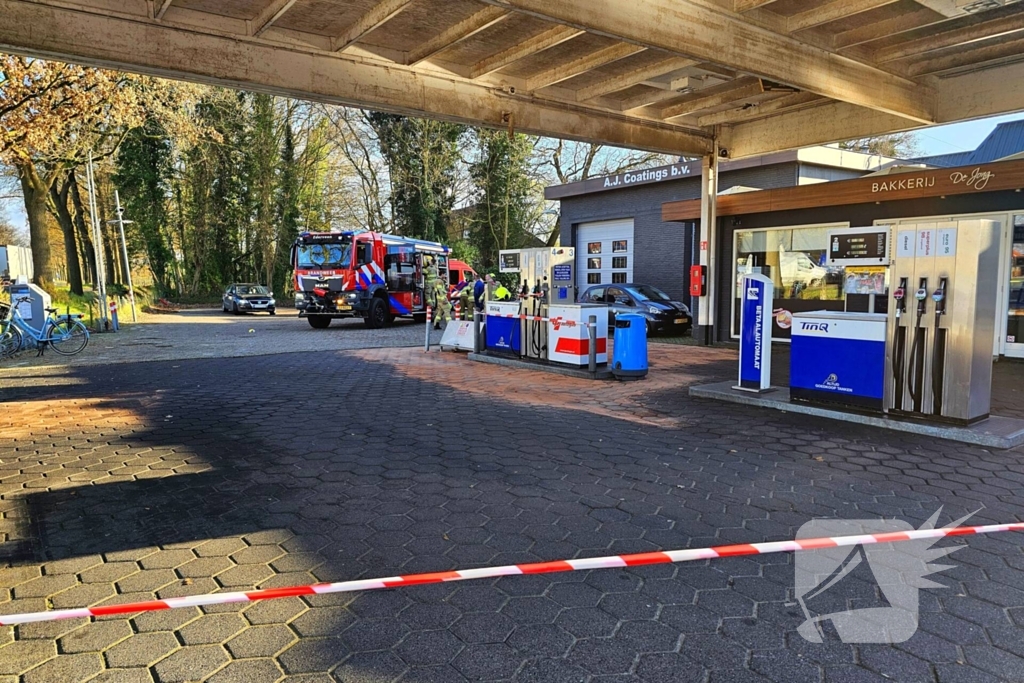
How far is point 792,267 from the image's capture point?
13.8 meters

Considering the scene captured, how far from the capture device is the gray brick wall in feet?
61.4

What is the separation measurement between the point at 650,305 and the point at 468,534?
43.6 ft

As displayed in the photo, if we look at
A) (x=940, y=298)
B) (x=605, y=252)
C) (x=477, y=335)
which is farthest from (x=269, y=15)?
(x=605, y=252)

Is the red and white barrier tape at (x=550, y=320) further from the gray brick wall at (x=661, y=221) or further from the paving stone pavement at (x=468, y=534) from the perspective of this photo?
the gray brick wall at (x=661, y=221)

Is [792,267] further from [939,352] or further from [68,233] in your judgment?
[68,233]

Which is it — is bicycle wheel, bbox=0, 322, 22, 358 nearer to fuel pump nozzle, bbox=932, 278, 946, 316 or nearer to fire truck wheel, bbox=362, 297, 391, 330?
fire truck wheel, bbox=362, 297, 391, 330

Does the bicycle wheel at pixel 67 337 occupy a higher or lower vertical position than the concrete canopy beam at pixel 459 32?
lower

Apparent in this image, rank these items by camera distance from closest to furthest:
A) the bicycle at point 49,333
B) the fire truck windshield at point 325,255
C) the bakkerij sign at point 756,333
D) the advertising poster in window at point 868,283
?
1. the advertising poster in window at point 868,283
2. the bakkerij sign at point 756,333
3. the bicycle at point 49,333
4. the fire truck windshield at point 325,255

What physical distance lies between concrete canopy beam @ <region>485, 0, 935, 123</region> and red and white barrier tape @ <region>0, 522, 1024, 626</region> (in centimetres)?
490

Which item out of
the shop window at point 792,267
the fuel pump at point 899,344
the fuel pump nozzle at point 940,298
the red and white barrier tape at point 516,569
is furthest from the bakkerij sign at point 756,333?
the shop window at point 792,267

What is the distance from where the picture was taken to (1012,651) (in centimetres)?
256

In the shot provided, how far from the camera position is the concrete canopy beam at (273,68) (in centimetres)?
665

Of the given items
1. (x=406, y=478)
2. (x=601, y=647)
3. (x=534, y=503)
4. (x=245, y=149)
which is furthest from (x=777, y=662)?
(x=245, y=149)

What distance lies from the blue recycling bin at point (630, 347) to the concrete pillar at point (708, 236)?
4.77 metres
